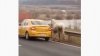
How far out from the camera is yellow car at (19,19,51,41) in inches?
227

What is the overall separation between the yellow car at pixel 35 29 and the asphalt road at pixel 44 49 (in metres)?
0.08

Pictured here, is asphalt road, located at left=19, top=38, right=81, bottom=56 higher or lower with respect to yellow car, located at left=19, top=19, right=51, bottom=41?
lower

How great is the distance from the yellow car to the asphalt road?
0.08 m

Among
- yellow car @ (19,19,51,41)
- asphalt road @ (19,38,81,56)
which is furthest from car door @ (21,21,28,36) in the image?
asphalt road @ (19,38,81,56)

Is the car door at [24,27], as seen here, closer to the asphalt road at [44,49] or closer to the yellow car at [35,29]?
the yellow car at [35,29]

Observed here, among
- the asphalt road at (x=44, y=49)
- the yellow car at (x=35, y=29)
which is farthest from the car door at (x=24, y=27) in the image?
the asphalt road at (x=44, y=49)

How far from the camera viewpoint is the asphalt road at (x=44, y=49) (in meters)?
5.72

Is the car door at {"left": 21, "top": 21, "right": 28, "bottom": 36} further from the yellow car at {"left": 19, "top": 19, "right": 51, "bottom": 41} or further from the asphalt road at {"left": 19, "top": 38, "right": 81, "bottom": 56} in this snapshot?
the asphalt road at {"left": 19, "top": 38, "right": 81, "bottom": 56}

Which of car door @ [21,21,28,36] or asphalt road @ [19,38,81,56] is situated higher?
car door @ [21,21,28,36]
